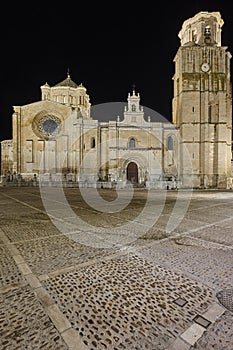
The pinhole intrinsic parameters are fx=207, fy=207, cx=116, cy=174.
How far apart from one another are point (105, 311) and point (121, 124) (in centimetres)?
3031

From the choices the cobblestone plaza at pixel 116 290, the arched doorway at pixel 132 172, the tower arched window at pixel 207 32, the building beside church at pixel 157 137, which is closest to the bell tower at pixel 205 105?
the tower arched window at pixel 207 32

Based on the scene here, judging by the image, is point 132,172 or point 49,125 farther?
point 49,125

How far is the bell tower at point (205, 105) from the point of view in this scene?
2761 centimetres

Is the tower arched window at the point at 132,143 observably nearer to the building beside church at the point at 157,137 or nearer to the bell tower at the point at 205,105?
the building beside church at the point at 157,137

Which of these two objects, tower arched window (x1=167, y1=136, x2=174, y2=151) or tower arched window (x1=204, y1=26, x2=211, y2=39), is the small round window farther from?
tower arched window (x1=204, y1=26, x2=211, y2=39)

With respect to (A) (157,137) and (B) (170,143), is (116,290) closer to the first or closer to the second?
(A) (157,137)

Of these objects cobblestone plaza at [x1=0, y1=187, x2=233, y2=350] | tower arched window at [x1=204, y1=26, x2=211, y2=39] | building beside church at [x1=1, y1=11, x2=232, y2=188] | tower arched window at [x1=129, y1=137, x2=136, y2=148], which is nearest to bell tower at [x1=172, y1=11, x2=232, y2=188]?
tower arched window at [x1=204, y1=26, x2=211, y2=39]

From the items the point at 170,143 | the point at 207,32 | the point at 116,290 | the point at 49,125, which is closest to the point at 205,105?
the point at 170,143

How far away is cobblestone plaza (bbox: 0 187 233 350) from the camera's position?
78.8 inches

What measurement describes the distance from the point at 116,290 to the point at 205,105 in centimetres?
2992

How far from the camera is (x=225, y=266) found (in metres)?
3.56

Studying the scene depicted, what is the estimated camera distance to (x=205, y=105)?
91.6 feet

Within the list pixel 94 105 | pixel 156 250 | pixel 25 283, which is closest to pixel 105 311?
pixel 25 283

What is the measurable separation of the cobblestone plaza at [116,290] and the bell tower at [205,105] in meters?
24.5
